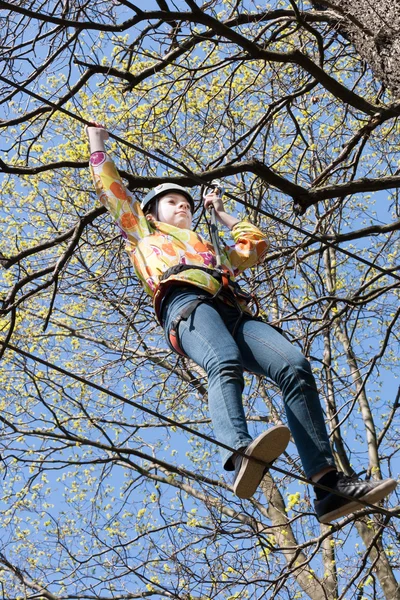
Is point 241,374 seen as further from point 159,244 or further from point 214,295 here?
point 159,244

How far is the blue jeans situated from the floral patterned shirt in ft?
0.56

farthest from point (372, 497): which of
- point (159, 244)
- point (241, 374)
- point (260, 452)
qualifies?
point (159, 244)

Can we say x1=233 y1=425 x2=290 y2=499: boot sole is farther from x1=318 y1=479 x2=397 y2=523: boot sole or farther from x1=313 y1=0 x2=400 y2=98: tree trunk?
x1=313 y1=0 x2=400 y2=98: tree trunk

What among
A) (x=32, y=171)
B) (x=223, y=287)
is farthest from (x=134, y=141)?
(x=223, y=287)

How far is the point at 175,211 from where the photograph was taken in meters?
3.91

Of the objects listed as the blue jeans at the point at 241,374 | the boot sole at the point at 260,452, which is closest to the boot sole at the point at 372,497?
the blue jeans at the point at 241,374

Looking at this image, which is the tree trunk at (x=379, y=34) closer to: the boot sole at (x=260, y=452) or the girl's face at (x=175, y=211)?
the girl's face at (x=175, y=211)

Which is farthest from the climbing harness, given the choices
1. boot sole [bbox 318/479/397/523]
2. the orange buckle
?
boot sole [bbox 318/479/397/523]

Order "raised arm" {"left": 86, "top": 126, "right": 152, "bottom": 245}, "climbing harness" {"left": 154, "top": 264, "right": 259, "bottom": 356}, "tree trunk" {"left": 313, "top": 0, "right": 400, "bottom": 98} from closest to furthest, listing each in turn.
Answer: "climbing harness" {"left": 154, "top": 264, "right": 259, "bottom": 356} < "raised arm" {"left": 86, "top": 126, "right": 152, "bottom": 245} < "tree trunk" {"left": 313, "top": 0, "right": 400, "bottom": 98}

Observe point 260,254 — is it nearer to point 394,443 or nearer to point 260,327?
point 260,327

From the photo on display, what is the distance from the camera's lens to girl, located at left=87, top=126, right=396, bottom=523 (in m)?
3.12

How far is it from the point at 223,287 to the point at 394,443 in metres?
3.57

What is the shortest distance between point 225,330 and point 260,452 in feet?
1.75

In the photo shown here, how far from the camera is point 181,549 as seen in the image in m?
6.31
